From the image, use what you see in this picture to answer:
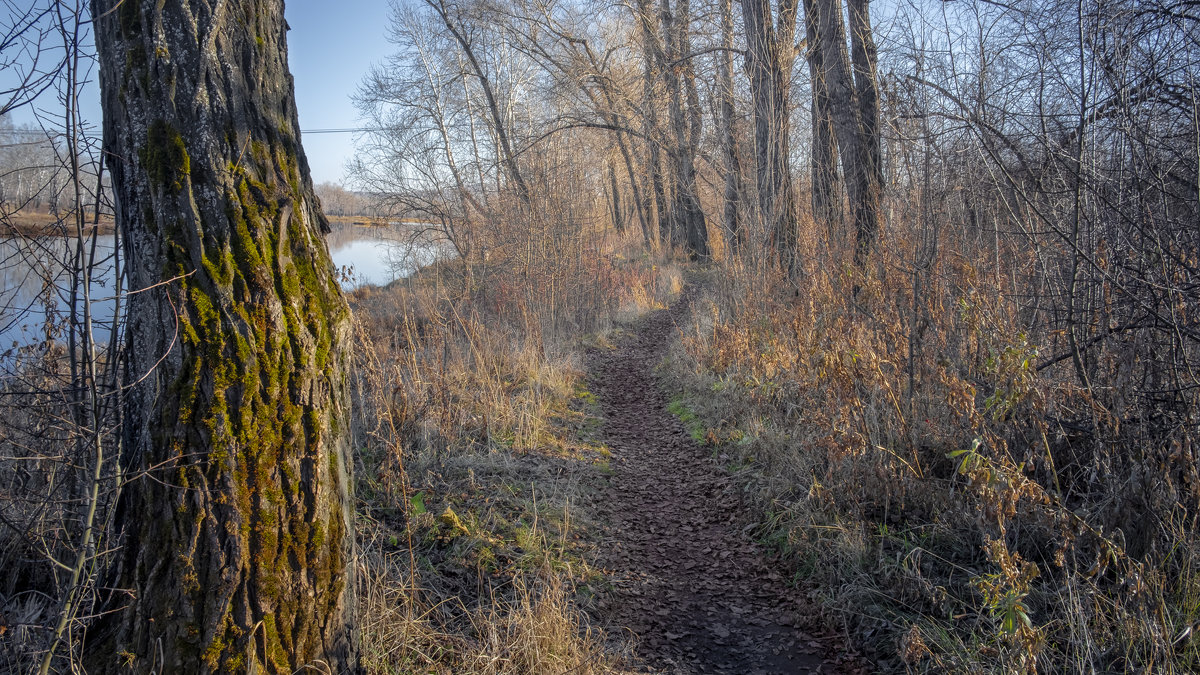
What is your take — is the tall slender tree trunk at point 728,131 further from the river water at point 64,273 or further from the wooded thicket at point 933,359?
the river water at point 64,273

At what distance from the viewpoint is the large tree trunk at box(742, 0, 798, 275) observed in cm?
754

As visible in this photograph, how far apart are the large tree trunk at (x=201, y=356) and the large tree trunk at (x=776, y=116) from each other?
5833 millimetres

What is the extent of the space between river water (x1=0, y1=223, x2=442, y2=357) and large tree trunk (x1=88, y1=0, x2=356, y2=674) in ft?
0.89

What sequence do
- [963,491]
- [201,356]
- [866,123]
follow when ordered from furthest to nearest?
[866,123]
[963,491]
[201,356]

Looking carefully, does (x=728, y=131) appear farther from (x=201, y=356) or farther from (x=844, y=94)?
(x=201, y=356)

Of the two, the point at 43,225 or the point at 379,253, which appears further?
the point at 379,253

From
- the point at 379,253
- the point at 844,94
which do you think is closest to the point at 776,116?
the point at 844,94

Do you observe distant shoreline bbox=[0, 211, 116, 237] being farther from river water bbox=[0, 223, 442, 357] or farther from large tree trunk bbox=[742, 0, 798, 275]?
large tree trunk bbox=[742, 0, 798, 275]

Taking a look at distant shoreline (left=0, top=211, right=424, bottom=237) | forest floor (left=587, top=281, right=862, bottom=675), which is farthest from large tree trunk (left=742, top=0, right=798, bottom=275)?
distant shoreline (left=0, top=211, right=424, bottom=237)

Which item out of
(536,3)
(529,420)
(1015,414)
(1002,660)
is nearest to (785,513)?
(1015,414)

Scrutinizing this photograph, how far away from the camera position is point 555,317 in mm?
10203

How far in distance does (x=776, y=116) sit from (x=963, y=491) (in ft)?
17.6

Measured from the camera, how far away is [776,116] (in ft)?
25.4

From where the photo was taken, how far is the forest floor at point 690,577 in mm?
3314
